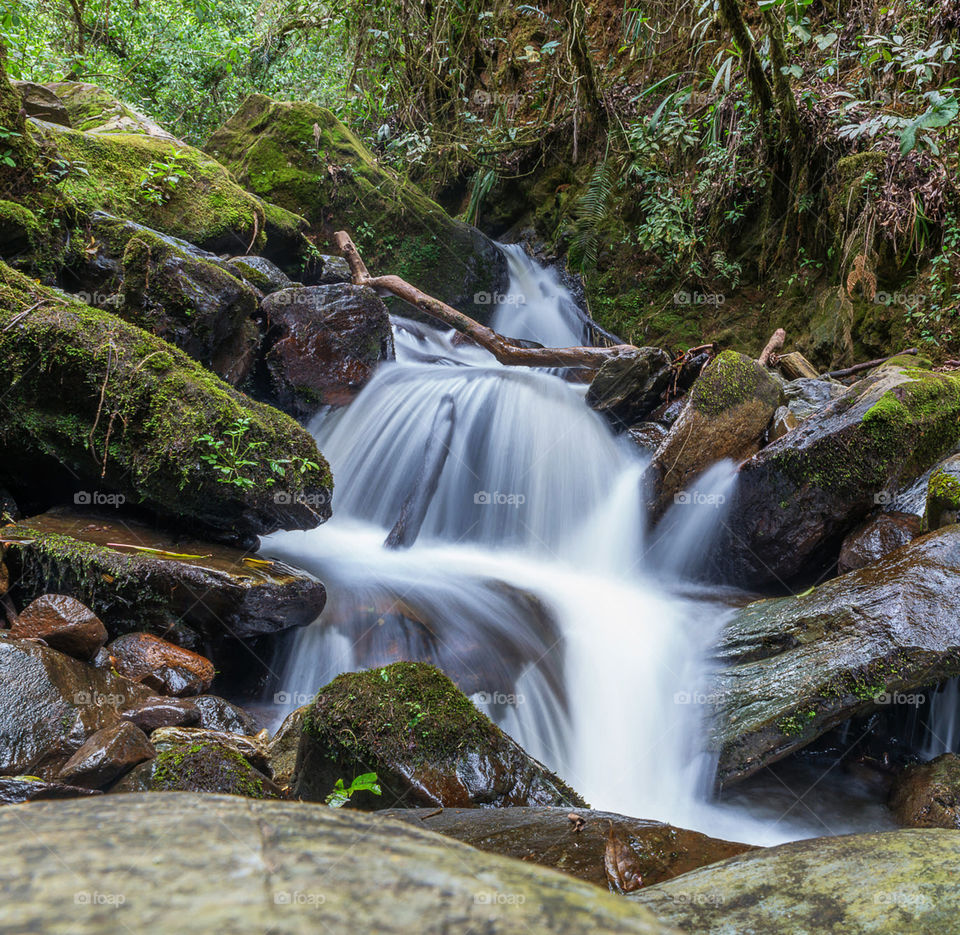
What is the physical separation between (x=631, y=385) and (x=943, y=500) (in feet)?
10.6

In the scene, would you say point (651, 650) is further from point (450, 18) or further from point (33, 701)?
point (450, 18)

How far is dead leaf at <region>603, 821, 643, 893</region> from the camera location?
6.70 feet

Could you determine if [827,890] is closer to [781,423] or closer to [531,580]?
[531,580]

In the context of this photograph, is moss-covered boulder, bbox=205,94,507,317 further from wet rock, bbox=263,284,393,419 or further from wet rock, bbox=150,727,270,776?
wet rock, bbox=150,727,270,776

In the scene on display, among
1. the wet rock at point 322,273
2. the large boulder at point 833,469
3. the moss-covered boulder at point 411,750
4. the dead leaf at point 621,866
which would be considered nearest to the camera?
the dead leaf at point 621,866

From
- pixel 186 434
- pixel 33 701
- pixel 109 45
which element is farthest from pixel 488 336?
pixel 109 45

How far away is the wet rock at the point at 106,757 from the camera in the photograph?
2391 mm

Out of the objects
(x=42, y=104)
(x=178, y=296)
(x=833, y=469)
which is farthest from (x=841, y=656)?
(x=42, y=104)

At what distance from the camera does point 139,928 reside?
0.73 m

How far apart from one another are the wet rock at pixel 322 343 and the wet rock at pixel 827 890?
5802mm

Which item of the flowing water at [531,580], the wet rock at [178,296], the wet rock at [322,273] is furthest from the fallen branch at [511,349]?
the wet rock at [178,296]

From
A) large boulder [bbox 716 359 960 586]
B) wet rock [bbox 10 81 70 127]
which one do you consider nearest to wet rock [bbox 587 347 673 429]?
large boulder [bbox 716 359 960 586]

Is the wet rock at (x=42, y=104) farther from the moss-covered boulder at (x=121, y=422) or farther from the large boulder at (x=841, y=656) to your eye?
the large boulder at (x=841, y=656)

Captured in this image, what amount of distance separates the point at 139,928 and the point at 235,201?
27.0 feet
